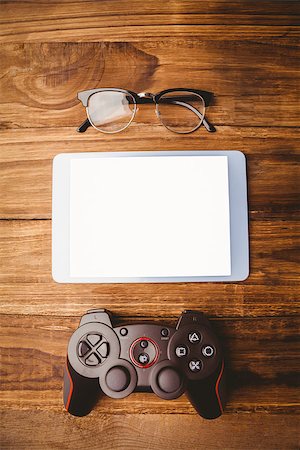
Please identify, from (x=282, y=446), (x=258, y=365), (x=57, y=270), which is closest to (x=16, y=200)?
(x=57, y=270)

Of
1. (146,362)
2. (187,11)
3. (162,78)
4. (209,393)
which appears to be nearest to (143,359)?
(146,362)

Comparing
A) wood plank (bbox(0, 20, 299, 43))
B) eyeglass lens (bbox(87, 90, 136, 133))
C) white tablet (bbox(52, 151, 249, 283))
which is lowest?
white tablet (bbox(52, 151, 249, 283))

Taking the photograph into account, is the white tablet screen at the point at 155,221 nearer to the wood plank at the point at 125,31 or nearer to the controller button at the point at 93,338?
the controller button at the point at 93,338

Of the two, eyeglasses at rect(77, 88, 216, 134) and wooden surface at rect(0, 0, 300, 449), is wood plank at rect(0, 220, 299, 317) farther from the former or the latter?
eyeglasses at rect(77, 88, 216, 134)

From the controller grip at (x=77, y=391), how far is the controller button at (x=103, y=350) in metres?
0.04

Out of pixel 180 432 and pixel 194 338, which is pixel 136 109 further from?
pixel 180 432

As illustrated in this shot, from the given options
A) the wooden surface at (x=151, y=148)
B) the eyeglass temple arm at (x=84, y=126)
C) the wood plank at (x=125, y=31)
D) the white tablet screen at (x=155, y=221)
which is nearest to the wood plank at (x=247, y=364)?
the wooden surface at (x=151, y=148)

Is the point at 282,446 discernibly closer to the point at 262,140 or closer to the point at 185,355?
the point at 185,355

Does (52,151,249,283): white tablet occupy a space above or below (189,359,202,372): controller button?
above

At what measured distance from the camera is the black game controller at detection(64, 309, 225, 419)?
0.66 meters

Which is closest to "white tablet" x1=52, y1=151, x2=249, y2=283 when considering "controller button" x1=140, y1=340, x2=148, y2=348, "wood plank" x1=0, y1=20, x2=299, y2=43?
"controller button" x1=140, y1=340, x2=148, y2=348

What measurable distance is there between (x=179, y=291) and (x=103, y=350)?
16 cm

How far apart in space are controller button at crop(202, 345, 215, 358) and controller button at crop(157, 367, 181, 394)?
0.17 ft

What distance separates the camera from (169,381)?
658 millimetres
